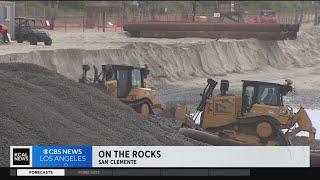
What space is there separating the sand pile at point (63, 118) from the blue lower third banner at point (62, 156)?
0.45 metres

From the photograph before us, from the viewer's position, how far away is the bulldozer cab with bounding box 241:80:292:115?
10219 millimetres

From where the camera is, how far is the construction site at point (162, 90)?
7.49 metres

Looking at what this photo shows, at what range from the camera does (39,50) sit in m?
24.5

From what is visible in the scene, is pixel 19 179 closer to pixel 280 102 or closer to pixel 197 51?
pixel 280 102

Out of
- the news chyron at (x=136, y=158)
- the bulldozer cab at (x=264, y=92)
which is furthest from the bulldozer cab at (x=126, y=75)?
the news chyron at (x=136, y=158)

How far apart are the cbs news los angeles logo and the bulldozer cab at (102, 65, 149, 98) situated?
24.7 ft

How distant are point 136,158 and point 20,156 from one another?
3.30 ft

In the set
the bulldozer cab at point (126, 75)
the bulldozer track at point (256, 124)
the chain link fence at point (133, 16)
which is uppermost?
the chain link fence at point (133, 16)

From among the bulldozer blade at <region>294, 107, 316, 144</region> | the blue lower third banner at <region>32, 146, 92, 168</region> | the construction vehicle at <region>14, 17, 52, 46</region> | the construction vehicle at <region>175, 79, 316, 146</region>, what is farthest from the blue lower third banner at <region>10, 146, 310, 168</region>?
the construction vehicle at <region>14, 17, 52, 46</region>

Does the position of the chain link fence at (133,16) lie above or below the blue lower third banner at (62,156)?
above

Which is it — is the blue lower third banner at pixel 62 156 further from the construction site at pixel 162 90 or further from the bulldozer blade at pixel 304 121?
the bulldozer blade at pixel 304 121

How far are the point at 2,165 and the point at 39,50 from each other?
18.7m

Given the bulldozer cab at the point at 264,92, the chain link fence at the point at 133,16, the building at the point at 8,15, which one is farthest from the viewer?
the chain link fence at the point at 133,16

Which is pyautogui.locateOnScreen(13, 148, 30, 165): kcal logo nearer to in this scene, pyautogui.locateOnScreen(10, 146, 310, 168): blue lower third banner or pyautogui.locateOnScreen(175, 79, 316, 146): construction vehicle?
pyautogui.locateOnScreen(10, 146, 310, 168): blue lower third banner
